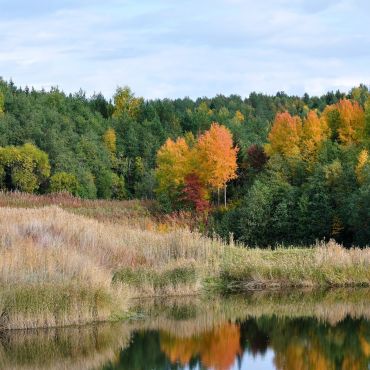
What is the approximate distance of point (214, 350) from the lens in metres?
18.9

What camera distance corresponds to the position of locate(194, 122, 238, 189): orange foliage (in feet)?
190

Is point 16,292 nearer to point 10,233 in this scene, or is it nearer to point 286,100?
point 10,233

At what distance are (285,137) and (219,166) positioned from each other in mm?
5989

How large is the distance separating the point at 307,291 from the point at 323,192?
23574 millimetres

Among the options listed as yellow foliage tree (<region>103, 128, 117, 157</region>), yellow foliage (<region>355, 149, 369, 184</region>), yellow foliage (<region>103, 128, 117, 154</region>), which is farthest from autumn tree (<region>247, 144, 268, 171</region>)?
yellow foliage (<region>103, 128, 117, 154</region>)

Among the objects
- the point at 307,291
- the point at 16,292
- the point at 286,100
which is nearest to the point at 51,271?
the point at 16,292

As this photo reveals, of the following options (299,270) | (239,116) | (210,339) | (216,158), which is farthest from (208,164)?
(239,116)

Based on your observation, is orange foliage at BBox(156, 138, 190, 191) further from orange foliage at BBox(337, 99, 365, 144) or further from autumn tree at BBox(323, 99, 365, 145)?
orange foliage at BBox(337, 99, 365, 144)

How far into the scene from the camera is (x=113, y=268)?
2484 cm

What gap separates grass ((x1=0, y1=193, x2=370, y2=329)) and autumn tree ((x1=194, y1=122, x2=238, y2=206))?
92.9 ft

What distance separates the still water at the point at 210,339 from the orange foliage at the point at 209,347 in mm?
23

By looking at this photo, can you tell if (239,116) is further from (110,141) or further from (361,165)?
(361,165)

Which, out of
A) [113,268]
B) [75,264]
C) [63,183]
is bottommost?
[113,268]

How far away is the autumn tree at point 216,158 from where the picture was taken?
190 ft
